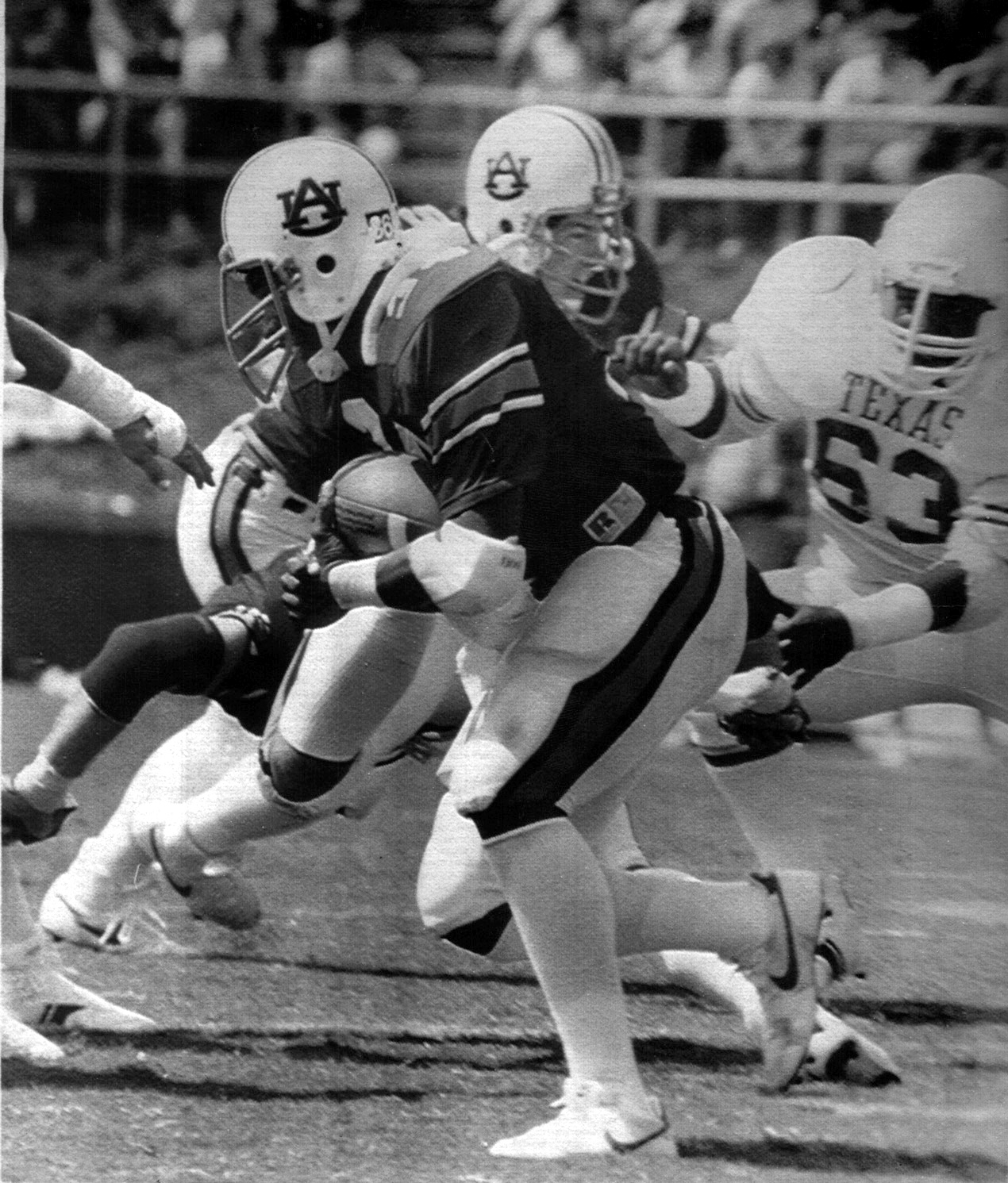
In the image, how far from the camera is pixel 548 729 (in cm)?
285

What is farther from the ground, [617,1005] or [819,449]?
[819,449]

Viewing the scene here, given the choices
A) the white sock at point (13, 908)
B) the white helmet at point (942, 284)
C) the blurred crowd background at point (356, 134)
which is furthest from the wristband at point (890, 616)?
the white sock at point (13, 908)

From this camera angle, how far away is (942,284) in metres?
2.93

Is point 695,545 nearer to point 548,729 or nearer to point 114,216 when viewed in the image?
point 548,729

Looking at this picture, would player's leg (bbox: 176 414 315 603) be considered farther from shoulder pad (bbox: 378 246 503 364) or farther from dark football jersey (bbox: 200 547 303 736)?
shoulder pad (bbox: 378 246 503 364)

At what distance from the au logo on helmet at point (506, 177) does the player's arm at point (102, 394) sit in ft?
2.07

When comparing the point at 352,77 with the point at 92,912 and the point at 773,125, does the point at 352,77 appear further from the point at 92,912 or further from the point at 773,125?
the point at 92,912

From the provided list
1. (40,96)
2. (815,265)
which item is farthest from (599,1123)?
(40,96)

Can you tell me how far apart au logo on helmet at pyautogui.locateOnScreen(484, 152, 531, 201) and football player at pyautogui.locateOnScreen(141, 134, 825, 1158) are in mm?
113

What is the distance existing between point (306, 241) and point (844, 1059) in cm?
152

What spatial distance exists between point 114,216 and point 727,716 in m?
1.27

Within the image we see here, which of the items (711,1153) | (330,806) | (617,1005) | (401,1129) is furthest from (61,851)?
(711,1153)

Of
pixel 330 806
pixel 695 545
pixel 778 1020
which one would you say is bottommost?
pixel 778 1020

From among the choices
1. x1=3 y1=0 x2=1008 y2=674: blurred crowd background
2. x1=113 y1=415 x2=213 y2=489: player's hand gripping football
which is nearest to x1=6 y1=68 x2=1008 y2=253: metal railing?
x1=3 y1=0 x2=1008 y2=674: blurred crowd background
